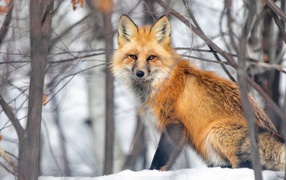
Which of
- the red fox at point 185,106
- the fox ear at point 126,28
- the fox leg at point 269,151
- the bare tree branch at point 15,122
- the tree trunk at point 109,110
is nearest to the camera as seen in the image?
the bare tree branch at point 15,122

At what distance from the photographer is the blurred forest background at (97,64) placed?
5.43 m

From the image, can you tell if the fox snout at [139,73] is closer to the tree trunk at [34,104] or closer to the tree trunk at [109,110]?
the tree trunk at [34,104]

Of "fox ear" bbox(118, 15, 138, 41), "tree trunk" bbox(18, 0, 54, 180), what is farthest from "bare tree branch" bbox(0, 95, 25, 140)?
"fox ear" bbox(118, 15, 138, 41)

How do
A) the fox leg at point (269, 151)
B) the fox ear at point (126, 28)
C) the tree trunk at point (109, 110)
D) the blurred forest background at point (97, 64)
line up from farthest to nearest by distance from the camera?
the tree trunk at point (109, 110)
the fox ear at point (126, 28)
the fox leg at point (269, 151)
the blurred forest background at point (97, 64)

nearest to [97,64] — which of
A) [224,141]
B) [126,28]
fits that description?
[126,28]

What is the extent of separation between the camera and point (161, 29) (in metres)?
7.87

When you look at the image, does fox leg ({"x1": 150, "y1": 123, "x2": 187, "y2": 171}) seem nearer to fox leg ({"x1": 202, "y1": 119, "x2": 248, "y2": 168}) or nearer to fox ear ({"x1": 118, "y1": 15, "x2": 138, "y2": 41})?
fox leg ({"x1": 202, "y1": 119, "x2": 248, "y2": 168})

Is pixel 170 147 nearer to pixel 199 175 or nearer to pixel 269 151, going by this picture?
pixel 269 151

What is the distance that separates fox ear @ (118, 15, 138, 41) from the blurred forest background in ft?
0.63

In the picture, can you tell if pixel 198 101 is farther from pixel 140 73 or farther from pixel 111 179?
pixel 111 179

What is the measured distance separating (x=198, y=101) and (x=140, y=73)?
82cm

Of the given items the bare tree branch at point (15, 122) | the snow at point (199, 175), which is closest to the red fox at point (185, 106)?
the snow at point (199, 175)

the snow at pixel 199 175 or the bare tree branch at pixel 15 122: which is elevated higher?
the bare tree branch at pixel 15 122

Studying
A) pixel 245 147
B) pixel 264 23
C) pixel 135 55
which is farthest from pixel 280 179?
pixel 264 23
